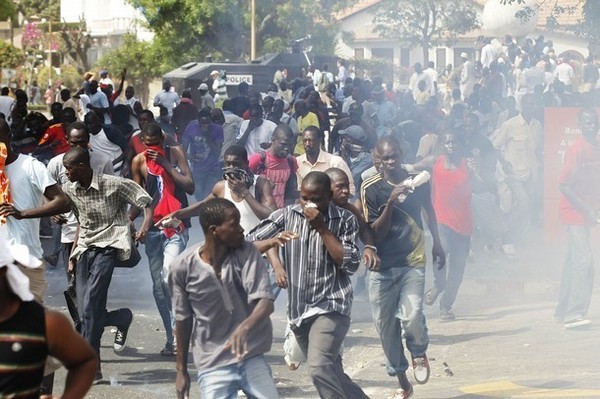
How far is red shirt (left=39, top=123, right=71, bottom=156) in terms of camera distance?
1370 cm

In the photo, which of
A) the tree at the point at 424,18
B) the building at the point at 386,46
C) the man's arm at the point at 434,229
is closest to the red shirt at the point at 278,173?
the man's arm at the point at 434,229

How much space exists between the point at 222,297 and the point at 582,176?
16.8 ft

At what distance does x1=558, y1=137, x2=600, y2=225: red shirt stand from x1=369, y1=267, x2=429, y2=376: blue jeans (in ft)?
8.81

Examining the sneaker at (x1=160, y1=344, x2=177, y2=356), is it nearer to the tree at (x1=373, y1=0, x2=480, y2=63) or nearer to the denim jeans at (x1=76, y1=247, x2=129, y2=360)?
the denim jeans at (x1=76, y1=247, x2=129, y2=360)

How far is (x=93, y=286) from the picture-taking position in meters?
8.31

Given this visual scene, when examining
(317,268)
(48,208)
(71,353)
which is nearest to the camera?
(71,353)

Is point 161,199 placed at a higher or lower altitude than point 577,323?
higher

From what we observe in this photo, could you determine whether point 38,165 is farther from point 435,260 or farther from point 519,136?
point 519,136

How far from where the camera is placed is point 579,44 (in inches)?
2256

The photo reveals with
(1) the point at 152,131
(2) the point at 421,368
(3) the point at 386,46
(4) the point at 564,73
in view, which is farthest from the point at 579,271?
(3) the point at 386,46

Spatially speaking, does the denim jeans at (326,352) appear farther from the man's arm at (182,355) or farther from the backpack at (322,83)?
the backpack at (322,83)

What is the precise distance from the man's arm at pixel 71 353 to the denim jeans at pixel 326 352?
2654 millimetres

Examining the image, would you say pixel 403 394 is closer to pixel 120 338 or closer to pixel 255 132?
pixel 120 338

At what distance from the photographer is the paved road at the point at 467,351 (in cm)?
825
